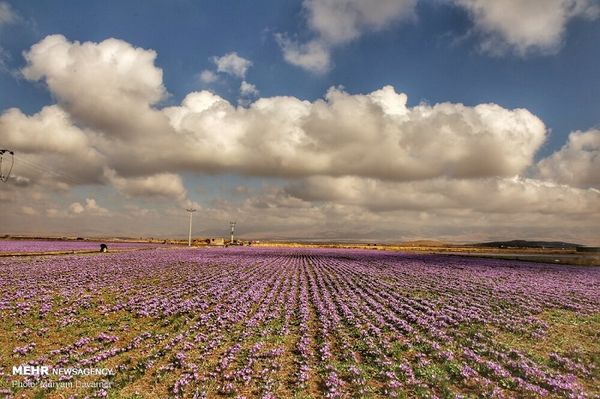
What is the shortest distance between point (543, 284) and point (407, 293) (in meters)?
15.3

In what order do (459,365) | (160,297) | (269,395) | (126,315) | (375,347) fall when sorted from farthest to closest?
(160,297), (126,315), (375,347), (459,365), (269,395)

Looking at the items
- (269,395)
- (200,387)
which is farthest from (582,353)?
(200,387)

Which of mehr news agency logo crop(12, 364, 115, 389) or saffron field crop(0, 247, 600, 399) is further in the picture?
saffron field crop(0, 247, 600, 399)

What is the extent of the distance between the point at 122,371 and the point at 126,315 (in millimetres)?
7804

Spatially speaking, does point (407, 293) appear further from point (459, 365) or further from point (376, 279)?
point (459, 365)

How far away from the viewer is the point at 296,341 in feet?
47.2

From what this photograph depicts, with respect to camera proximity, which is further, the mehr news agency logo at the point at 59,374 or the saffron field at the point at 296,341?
the saffron field at the point at 296,341

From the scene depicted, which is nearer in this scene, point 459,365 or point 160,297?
point 459,365

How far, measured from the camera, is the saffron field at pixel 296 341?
33.5ft

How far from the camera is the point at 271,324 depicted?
1688cm

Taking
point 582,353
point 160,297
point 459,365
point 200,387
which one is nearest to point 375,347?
point 459,365

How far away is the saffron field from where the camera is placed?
33.5 feet

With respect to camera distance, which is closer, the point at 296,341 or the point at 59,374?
the point at 59,374

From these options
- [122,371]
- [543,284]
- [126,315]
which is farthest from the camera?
[543,284]
